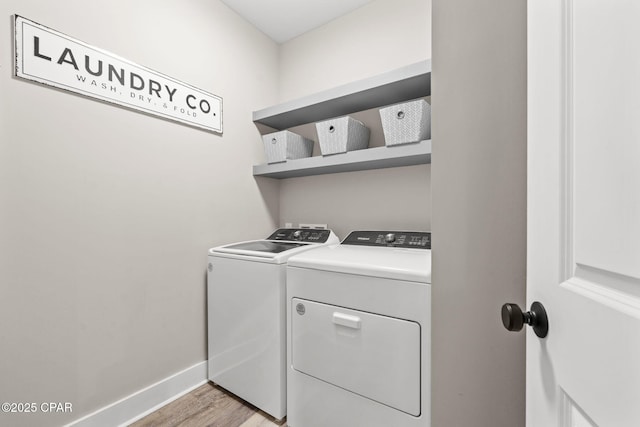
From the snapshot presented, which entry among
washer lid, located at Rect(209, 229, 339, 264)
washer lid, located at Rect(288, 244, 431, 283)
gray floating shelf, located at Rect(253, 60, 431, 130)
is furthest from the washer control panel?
gray floating shelf, located at Rect(253, 60, 431, 130)

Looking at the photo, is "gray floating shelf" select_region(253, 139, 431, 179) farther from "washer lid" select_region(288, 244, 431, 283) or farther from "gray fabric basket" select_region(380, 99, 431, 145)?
"washer lid" select_region(288, 244, 431, 283)

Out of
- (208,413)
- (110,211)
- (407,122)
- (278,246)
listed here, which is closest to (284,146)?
(278,246)

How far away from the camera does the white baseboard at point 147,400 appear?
4.31 ft

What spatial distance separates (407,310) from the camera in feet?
3.46

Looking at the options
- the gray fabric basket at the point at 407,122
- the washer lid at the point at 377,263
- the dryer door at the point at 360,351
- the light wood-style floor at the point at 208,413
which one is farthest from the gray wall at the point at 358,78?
the light wood-style floor at the point at 208,413

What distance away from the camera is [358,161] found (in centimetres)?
170

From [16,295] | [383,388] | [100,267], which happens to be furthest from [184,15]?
[383,388]

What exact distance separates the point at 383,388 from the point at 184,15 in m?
2.33

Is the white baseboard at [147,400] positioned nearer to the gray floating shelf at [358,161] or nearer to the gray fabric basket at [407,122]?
the gray floating shelf at [358,161]

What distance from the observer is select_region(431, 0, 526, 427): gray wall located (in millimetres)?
Result: 697

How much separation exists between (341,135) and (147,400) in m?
1.92

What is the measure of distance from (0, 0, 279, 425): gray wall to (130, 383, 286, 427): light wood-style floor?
19cm

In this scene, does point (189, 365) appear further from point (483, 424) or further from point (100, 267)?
point (483, 424)

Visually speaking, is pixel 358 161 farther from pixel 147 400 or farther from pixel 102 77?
pixel 147 400
